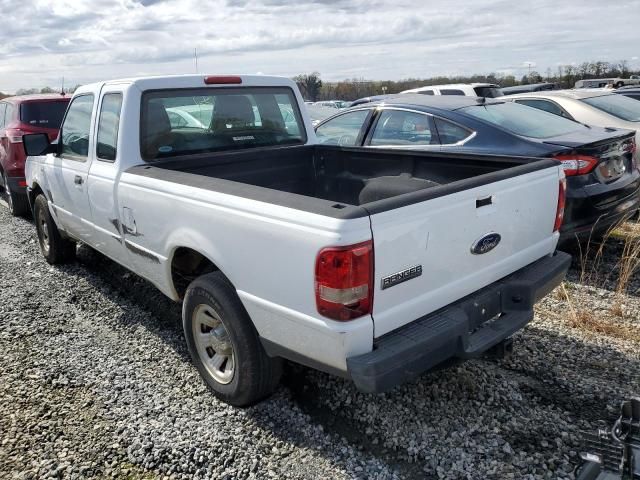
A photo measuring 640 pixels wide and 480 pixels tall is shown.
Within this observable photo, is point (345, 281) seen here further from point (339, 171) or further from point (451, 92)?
point (451, 92)

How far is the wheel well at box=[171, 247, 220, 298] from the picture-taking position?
3.54m

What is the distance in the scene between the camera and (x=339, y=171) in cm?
471

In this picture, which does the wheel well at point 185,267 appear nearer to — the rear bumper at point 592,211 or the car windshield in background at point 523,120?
the rear bumper at point 592,211

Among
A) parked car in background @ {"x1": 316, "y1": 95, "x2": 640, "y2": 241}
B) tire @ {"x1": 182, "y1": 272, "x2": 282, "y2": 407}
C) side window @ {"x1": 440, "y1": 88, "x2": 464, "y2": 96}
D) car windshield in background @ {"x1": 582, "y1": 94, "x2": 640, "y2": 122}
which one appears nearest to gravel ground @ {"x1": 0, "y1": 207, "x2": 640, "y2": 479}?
tire @ {"x1": 182, "y1": 272, "x2": 282, "y2": 407}

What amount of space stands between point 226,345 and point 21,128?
6.41 m

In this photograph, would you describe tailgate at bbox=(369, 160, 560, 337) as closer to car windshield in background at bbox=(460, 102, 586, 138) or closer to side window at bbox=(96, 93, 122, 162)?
car windshield in background at bbox=(460, 102, 586, 138)

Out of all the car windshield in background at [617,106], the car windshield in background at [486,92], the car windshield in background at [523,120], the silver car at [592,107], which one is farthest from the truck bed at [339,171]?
the car windshield in background at [486,92]

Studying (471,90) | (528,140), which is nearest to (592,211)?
(528,140)

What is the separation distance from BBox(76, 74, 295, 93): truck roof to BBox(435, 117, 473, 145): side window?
1.71 meters

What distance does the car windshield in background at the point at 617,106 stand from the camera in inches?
307

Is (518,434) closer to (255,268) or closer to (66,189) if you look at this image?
(255,268)

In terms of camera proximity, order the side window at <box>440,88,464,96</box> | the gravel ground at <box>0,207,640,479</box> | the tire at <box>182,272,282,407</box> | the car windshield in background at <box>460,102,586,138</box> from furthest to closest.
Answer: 1. the side window at <box>440,88,464,96</box>
2. the car windshield in background at <box>460,102,586,138</box>
3. the tire at <box>182,272,282,407</box>
4. the gravel ground at <box>0,207,640,479</box>

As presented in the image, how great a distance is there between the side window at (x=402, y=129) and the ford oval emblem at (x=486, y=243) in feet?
9.56

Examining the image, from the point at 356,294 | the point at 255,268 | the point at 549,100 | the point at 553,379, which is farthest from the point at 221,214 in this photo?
the point at 549,100
